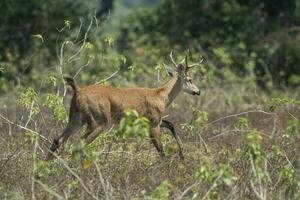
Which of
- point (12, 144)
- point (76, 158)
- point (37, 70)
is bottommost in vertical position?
point (37, 70)

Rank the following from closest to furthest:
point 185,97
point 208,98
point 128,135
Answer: point 128,135 → point 185,97 → point 208,98

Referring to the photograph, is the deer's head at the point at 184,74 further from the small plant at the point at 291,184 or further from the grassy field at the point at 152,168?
the small plant at the point at 291,184

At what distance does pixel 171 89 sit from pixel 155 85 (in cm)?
421

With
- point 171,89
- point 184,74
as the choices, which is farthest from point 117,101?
point 184,74

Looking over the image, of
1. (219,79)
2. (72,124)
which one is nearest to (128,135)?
(72,124)

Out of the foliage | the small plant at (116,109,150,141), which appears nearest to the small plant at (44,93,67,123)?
the small plant at (116,109,150,141)

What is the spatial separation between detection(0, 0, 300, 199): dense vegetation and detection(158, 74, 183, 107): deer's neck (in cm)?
14

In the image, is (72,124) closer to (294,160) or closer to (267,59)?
(294,160)

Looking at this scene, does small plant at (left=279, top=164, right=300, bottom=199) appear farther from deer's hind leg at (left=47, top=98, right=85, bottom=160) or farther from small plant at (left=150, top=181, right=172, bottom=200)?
deer's hind leg at (left=47, top=98, right=85, bottom=160)

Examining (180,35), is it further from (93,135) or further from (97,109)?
(93,135)

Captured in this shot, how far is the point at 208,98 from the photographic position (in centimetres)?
2178

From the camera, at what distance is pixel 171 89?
14156 millimetres

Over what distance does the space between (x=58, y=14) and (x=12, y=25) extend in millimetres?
1401

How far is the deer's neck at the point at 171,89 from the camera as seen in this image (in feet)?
46.0
